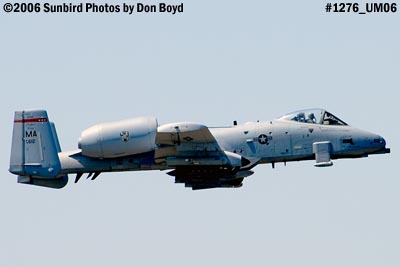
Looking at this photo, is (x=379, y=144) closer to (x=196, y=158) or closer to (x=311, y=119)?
(x=311, y=119)

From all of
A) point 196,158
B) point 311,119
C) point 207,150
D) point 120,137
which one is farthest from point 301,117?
point 120,137

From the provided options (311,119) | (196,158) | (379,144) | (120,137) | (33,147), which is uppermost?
Answer: (311,119)

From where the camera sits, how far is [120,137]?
127ft

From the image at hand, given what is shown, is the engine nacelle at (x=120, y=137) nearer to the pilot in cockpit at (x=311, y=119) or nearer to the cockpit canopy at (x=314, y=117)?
the cockpit canopy at (x=314, y=117)

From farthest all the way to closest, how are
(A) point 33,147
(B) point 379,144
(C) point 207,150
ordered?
(B) point 379,144 < (A) point 33,147 < (C) point 207,150

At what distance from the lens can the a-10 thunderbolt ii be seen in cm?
3900

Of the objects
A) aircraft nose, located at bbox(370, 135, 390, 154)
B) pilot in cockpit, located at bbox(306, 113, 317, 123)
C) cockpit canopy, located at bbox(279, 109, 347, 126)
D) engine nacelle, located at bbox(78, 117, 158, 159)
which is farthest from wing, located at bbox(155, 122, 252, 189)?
aircraft nose, located at bbox(370, 135, 390, 154)

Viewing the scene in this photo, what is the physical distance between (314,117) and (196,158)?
161 inches

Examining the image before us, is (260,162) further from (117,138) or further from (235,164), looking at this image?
(117,138)

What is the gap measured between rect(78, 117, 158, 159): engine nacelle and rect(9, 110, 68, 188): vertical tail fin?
1391 millimetres

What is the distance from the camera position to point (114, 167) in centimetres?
4003

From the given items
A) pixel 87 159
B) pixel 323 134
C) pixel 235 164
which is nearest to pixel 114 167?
pixel 87 159

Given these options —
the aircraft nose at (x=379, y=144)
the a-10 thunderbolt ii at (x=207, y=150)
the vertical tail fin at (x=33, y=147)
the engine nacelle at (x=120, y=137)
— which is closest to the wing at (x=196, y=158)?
the a-10 thunderbolt ii at (x=207, y=150)

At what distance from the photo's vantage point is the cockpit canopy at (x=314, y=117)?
40.2m
